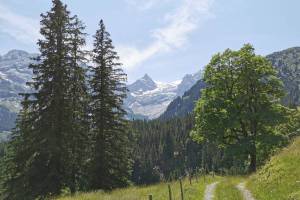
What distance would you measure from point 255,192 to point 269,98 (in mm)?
21819

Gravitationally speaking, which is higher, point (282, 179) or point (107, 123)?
point (107, 123)

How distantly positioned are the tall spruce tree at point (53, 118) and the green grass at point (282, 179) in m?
14.2

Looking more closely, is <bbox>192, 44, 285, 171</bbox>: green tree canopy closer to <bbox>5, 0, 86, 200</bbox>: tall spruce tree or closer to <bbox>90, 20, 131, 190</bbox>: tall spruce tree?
<bbox>90, 20, 131, 190</bbox>: tall spruce tree

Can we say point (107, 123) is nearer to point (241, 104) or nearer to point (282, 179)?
point (241, 104)

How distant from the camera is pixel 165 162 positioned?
632 feet

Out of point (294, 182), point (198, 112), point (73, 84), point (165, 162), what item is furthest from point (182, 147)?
point (294, 182)

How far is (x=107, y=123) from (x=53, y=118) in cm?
716

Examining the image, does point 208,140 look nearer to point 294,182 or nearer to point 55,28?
point 55,28

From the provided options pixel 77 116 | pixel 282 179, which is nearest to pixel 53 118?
pixel 77 116

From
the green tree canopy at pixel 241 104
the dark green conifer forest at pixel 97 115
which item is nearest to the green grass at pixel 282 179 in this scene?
the dark green conifer forest at pixel 97 115

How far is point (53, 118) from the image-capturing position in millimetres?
32469

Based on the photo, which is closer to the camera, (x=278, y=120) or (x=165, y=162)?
(x=278, y=120)

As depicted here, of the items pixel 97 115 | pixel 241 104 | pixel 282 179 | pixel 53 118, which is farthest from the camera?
pixel 241 104

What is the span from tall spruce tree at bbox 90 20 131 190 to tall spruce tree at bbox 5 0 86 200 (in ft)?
8.09
